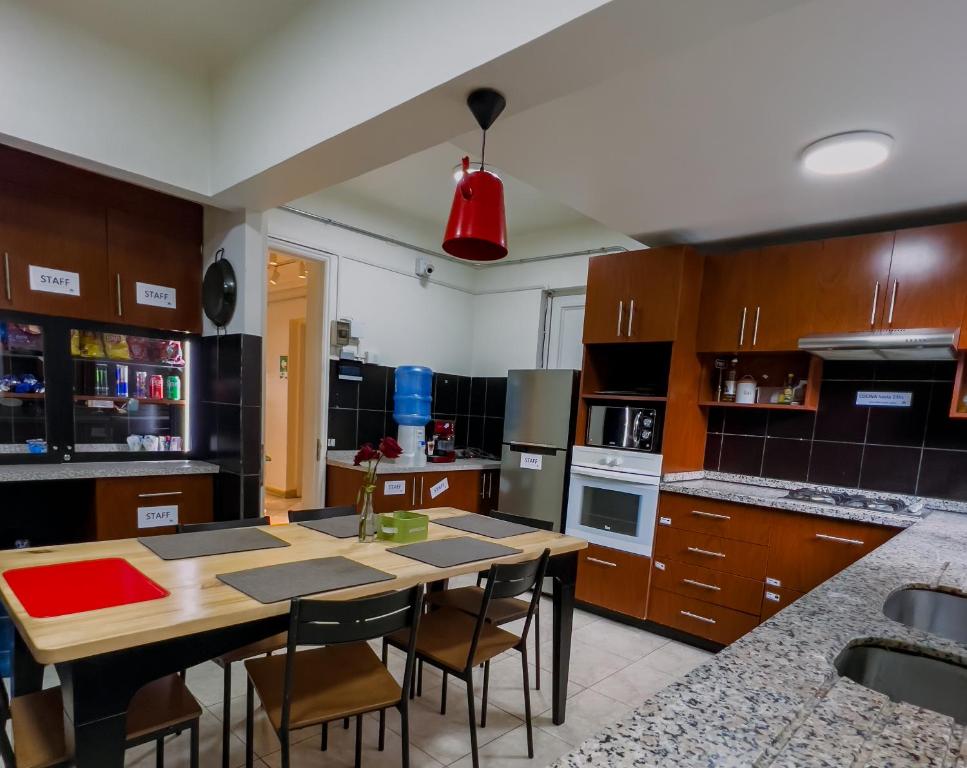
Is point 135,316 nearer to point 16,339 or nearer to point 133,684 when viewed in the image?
point 16,339

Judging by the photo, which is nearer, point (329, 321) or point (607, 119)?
point (607, 119)

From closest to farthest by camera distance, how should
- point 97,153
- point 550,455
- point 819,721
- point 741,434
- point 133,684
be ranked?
point 819,721
point 133,684
point 97,153
point 741,434
point 550,455

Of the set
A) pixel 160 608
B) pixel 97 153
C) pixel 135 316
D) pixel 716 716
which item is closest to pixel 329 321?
pixel 135 316

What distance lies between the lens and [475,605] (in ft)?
7.07

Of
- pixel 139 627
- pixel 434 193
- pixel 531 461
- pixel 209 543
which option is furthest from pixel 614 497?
pixel 139 627

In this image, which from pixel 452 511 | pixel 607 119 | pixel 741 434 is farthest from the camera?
pixel 741 434

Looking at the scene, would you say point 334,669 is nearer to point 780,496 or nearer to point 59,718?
point 59,718

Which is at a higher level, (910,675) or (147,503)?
(910,675)

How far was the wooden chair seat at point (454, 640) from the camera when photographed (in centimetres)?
174

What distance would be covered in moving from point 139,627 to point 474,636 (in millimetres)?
981

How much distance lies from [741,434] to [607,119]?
2224 mm

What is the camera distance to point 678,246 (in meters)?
2.94

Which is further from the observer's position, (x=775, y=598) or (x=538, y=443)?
(x=538, y=443)

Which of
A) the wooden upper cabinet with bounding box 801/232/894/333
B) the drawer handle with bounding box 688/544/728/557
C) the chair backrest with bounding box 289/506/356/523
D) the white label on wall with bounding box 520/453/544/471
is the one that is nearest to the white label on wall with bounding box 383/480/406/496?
the white label on wall with bounding box 520/453/544/471
